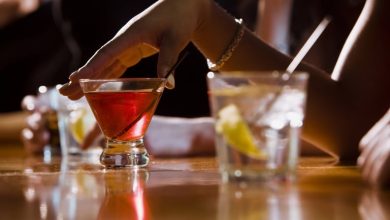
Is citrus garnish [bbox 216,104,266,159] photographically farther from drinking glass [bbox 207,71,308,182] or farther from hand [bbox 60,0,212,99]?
hand [bbox 60,0,212,99]

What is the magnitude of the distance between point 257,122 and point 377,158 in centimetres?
19

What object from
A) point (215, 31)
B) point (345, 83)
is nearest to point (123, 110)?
point (215, 31)

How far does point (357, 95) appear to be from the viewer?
1669 millimetres

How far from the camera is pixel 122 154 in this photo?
4.57 ft

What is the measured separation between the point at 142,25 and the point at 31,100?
1260mm

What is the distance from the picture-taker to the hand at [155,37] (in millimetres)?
1414

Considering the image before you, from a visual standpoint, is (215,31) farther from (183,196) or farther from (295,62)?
(183,196)

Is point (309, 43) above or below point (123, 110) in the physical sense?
above

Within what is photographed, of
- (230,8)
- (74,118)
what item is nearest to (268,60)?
(74,118)

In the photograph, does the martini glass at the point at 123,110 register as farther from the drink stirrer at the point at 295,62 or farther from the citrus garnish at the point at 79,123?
the citrus garnish at the point at 79,123

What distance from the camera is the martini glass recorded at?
4.46 ft

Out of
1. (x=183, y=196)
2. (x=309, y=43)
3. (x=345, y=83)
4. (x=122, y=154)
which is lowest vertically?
(x=183, y=196)

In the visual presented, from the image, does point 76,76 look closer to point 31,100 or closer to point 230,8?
point 31,100

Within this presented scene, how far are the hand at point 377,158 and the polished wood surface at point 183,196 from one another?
0.07 feet
